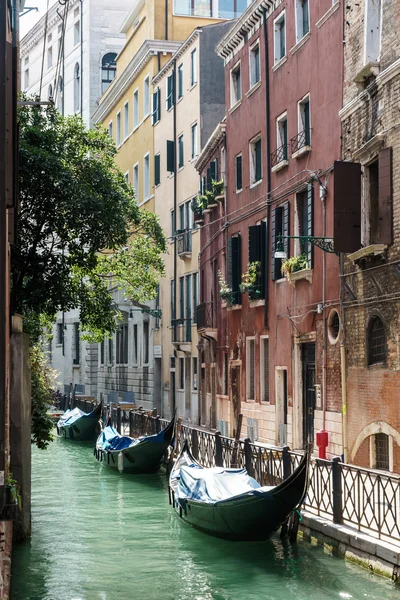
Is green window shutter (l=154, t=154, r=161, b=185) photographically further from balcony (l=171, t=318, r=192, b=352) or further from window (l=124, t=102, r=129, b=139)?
balcony (l=171, t=318, r=192, b=352)

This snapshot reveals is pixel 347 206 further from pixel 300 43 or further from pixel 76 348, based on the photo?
pixel 76 348

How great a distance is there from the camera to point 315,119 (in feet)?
66.3

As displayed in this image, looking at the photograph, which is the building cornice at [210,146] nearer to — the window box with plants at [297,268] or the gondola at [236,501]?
the window box with plants at [297,268]

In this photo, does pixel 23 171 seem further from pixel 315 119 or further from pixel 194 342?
pixel 194 342

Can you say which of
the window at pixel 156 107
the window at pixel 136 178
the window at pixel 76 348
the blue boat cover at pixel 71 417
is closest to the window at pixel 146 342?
the blue boat cover at pixel 71 417

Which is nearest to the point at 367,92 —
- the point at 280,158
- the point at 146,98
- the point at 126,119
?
the point at 280,158

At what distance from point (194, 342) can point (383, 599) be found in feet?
71.9

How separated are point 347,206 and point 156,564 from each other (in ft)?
22.9

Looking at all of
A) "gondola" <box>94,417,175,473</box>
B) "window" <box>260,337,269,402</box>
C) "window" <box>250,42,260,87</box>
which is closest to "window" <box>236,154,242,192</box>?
"window" <box>250,42,260,87</box>

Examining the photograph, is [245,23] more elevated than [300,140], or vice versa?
[245,23]

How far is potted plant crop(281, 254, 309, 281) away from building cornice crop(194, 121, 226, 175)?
6858mm

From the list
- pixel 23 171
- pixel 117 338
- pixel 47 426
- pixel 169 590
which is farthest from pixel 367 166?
pixel 117 338

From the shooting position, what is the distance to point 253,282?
924 inches

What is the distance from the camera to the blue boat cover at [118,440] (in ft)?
71.4
